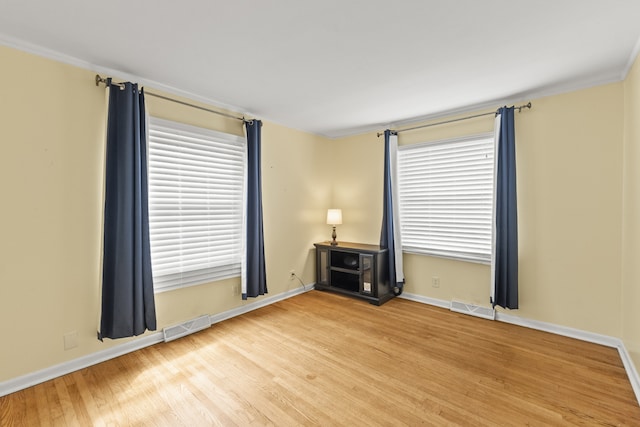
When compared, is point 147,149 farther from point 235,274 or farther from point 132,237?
point 235,274

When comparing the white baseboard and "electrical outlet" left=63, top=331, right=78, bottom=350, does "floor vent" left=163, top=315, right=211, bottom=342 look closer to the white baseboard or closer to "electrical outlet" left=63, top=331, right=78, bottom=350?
the white baseboard

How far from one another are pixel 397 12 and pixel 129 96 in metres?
2.24

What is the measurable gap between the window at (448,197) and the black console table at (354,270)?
53 centimetres

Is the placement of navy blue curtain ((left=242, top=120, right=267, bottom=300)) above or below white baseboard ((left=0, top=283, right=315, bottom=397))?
above

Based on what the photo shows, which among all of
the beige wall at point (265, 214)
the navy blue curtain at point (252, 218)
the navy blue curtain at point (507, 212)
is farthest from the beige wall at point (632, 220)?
the navy blue curtain at point (252, 218)

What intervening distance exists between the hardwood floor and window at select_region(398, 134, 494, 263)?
1.01 metres

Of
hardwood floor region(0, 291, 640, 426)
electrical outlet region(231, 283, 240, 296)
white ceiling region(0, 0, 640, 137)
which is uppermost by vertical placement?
white ceiling region(0, 0, 640, 137)

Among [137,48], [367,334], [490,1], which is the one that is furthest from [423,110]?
[137,48]

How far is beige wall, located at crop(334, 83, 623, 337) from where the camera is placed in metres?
2.61

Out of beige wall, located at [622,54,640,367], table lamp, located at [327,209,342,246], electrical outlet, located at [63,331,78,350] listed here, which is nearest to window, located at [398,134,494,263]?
table lamp, located at [327,209,342,246]

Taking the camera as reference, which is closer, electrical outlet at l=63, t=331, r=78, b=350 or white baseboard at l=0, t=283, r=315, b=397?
white baseboard at l=0, t=283, r=315, b=397

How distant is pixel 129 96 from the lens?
2.41m

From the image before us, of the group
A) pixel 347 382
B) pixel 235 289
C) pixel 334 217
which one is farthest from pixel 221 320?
pixel 334 217

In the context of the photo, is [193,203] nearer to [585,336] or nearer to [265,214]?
[265,214]
